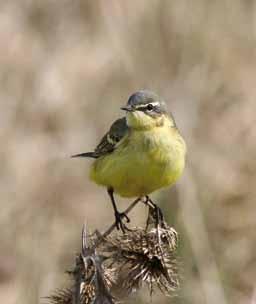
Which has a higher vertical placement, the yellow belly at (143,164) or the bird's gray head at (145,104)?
the bird's gray head at (145,104)

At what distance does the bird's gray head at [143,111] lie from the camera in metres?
6.20

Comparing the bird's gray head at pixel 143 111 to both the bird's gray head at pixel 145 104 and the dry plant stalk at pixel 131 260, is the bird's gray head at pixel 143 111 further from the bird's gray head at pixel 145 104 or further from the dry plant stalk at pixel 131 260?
the dry plant stalk at pixel 131 260

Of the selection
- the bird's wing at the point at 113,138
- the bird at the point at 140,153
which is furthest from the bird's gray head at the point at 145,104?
the bird's wing at the point at 113,138

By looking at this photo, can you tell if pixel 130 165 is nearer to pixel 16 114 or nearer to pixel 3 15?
pixel 16 114

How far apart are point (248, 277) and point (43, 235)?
5.16ft

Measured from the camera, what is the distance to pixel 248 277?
7.78 metres

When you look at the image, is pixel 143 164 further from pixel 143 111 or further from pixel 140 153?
pixel 143 111

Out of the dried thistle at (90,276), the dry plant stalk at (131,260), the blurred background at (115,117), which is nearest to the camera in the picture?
the dried thistle at (90,276)

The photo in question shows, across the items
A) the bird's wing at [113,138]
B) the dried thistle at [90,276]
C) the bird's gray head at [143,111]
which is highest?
the bird's gray head at [143,111]

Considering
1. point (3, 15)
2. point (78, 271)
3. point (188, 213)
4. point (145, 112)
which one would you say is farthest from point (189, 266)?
point (3, 15)

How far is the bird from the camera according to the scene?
5828 mm

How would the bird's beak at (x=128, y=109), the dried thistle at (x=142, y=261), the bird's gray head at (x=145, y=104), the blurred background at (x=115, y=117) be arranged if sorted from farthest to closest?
the blurred background at (x=115, y=117)
the bird's gray head at (x=145, y=104)
the bird's beak at (x=128, y=109)
the dried thistle at (x=142, y=261)

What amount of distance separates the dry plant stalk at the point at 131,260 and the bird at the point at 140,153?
0.71m

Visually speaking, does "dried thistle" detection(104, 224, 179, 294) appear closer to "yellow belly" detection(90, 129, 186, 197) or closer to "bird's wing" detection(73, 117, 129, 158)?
"yellow belly" detection(90, 129, 186, 197)
